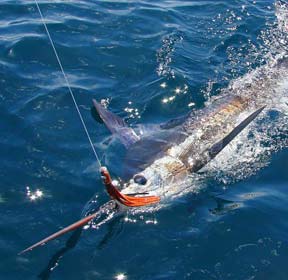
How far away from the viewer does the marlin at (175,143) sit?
5.44 m

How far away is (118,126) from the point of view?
6.73 meters

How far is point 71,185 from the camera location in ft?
18.9

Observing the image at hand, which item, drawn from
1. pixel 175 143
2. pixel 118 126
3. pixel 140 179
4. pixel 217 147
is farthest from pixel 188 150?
pixel 140 179

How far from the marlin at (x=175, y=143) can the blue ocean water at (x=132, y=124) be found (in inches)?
8.2

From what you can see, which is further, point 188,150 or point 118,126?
point 118,126

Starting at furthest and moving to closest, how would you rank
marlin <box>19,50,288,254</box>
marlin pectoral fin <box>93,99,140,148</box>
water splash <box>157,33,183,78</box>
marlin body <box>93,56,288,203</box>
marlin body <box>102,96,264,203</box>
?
water splash <box>157,33,183,78</box>
marlin pectoral fin <box>93,99,140,148</box>
marlin body <box>93,56,288,203</box>
marlin body <box>102,96,264,203</box>
marlin <box>19,50,288,254</box>

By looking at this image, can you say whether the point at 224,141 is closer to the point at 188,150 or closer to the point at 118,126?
the point at 188,150

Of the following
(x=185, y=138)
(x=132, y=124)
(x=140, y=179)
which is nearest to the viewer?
(x=140, y=179)

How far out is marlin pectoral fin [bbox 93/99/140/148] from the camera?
21.5 feet

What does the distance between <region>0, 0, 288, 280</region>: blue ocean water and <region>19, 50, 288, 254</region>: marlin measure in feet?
0.68

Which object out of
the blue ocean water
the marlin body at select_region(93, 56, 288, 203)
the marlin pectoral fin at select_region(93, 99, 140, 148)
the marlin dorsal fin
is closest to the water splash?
the blue ocean water

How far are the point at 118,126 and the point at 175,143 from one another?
2.81ft

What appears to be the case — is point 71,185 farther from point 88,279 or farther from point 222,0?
point 222,0

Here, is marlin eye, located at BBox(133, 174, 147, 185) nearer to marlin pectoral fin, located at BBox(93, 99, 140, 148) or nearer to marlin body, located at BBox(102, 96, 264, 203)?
marlin body, located at BBox(102, 96, 264, 203)
